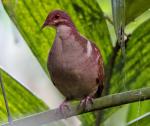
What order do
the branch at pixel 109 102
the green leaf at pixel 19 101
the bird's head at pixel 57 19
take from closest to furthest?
the branch at pixel 109 102 → the green leaf at pixel 19 101 → the bird's head at pixel 57 19

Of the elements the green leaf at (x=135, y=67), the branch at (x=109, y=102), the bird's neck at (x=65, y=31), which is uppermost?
the branch at (x=109, y=102)

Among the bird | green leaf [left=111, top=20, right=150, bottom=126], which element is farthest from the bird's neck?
green leaf [left=111, top=20, right=150, bottom=126]

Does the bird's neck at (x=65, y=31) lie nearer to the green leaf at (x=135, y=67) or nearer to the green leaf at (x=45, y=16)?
the green leaf at (x=45, y=16)

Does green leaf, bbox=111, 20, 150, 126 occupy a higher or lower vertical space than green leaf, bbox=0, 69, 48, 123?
lower

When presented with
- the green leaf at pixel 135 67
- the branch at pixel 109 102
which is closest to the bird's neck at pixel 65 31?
the green leaf at pixel 135 67

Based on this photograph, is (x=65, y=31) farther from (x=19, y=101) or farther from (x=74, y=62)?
(x=19, y=101)

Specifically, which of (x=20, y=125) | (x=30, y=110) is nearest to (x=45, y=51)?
(x=30, y=110)

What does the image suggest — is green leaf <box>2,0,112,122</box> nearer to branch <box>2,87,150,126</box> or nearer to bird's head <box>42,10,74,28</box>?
bird's head <box>42,10,74,28</box>

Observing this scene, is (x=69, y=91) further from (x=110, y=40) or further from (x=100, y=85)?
(x=110, y=40)
